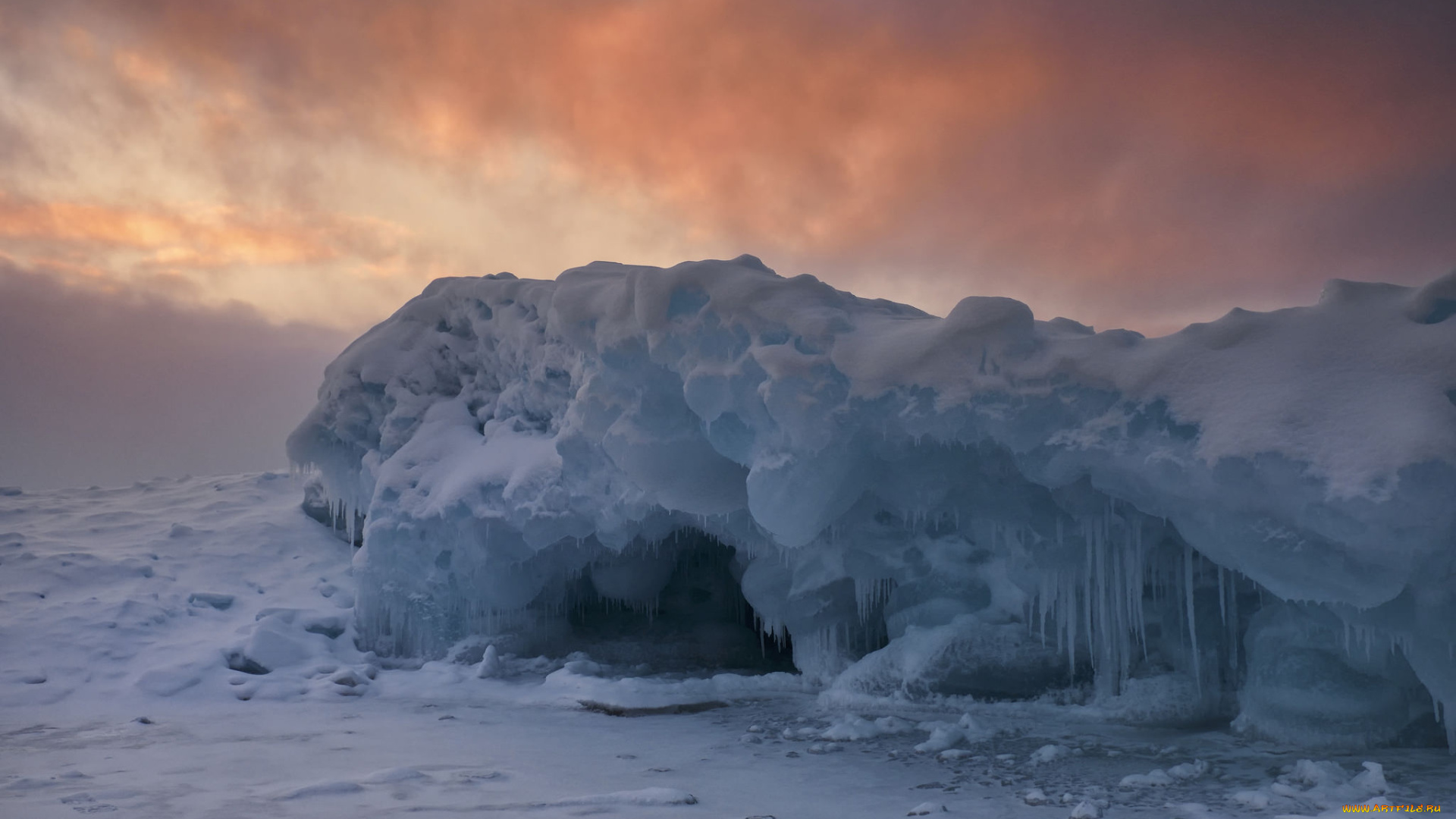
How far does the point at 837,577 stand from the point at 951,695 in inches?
58.9

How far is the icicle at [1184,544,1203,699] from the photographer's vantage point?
5.81m

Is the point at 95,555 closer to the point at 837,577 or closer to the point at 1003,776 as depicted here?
the point at 837,577

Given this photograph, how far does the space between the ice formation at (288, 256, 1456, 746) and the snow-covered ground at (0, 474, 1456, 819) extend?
561mm

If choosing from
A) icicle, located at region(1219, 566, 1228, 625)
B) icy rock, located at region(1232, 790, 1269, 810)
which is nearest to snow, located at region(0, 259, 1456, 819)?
icy rock, located at region(1232, 790, 1269, 810)

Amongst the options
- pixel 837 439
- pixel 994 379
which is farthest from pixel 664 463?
pixel 994 379

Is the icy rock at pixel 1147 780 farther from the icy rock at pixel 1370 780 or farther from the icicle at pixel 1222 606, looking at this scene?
the icicle at pixel 1222 606

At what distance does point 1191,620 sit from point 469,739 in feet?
17.0

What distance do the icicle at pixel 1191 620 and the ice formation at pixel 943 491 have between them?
75 millimetres

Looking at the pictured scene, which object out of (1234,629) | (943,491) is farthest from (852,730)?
(1234,629)

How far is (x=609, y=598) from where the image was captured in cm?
1065

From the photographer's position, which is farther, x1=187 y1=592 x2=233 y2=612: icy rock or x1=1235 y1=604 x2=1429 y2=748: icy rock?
x1=187 y1=592 x2=233 y2=612: icy rock

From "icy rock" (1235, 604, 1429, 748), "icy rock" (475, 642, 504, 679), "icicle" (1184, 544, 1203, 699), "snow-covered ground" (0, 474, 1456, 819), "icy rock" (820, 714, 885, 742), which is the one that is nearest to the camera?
"snow-covered ground" (0, 474, 1456, 819)

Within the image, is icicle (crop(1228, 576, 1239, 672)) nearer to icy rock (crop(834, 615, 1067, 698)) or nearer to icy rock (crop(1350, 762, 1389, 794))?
icy rock (crop(834, 615, 1067, 698))

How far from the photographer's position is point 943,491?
22.0 feet
